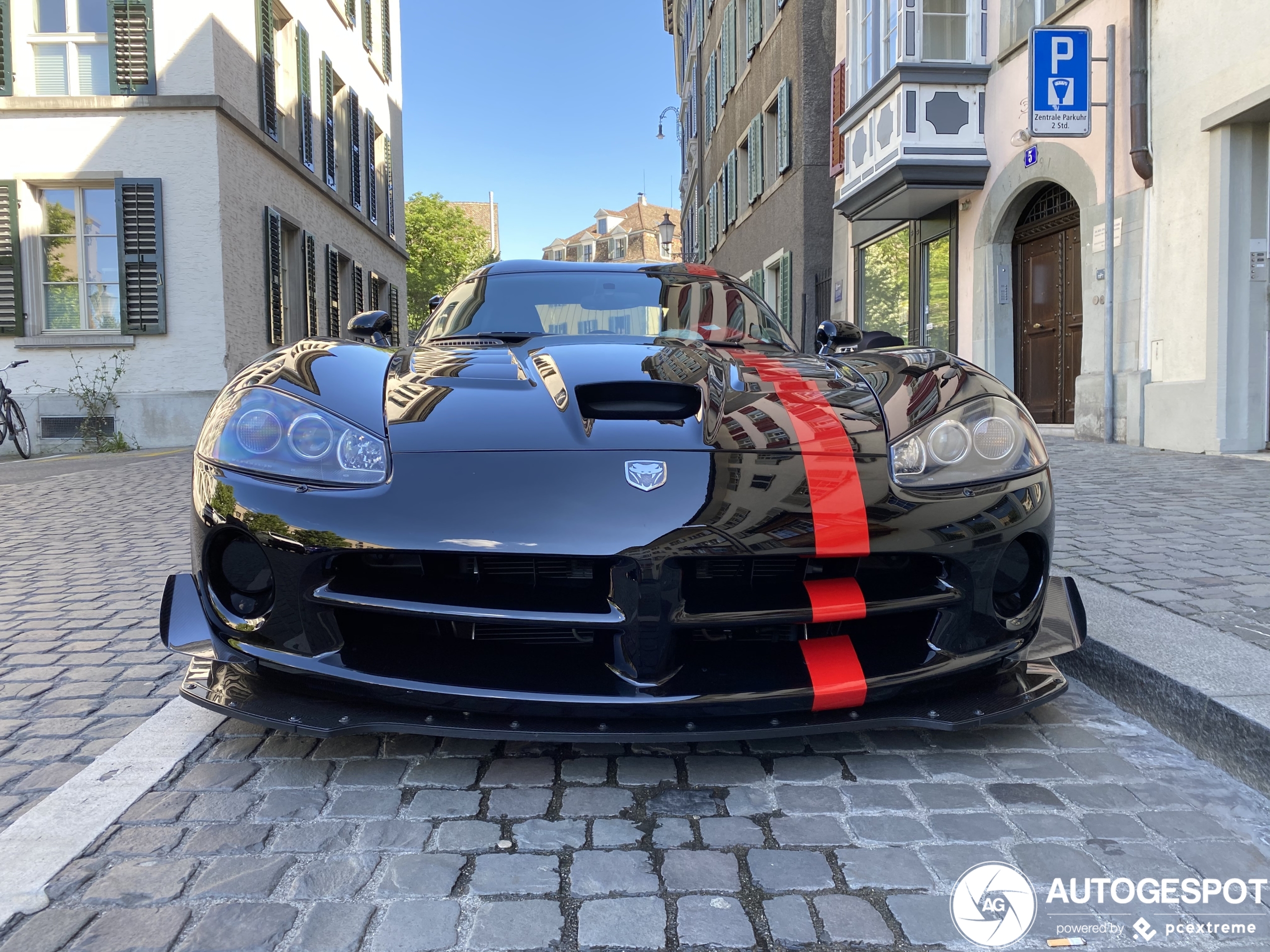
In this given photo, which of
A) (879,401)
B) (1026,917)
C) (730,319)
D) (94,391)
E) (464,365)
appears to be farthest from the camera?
(94,391)

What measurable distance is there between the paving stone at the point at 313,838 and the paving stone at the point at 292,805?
4cm

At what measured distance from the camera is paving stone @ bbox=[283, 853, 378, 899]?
5.00 feet

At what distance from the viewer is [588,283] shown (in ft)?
11.8

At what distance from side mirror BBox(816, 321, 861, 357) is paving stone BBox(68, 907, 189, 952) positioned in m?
2.61

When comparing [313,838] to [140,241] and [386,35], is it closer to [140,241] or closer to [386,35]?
[140,241]

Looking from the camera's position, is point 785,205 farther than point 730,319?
Yes

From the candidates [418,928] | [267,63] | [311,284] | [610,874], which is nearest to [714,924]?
[610,874]

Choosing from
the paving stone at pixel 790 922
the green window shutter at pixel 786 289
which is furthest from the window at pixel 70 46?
the paving stone at pixel 790 922

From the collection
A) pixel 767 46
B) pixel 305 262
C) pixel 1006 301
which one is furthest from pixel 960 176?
pixel 305 262

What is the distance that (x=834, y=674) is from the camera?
6.17ft

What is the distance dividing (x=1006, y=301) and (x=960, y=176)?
5.14ft

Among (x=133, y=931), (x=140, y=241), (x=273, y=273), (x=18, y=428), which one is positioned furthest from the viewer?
(x=273, y=273)

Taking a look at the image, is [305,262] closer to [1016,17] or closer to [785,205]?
[785,205]

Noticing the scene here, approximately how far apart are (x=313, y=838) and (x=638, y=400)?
1.14 metres
